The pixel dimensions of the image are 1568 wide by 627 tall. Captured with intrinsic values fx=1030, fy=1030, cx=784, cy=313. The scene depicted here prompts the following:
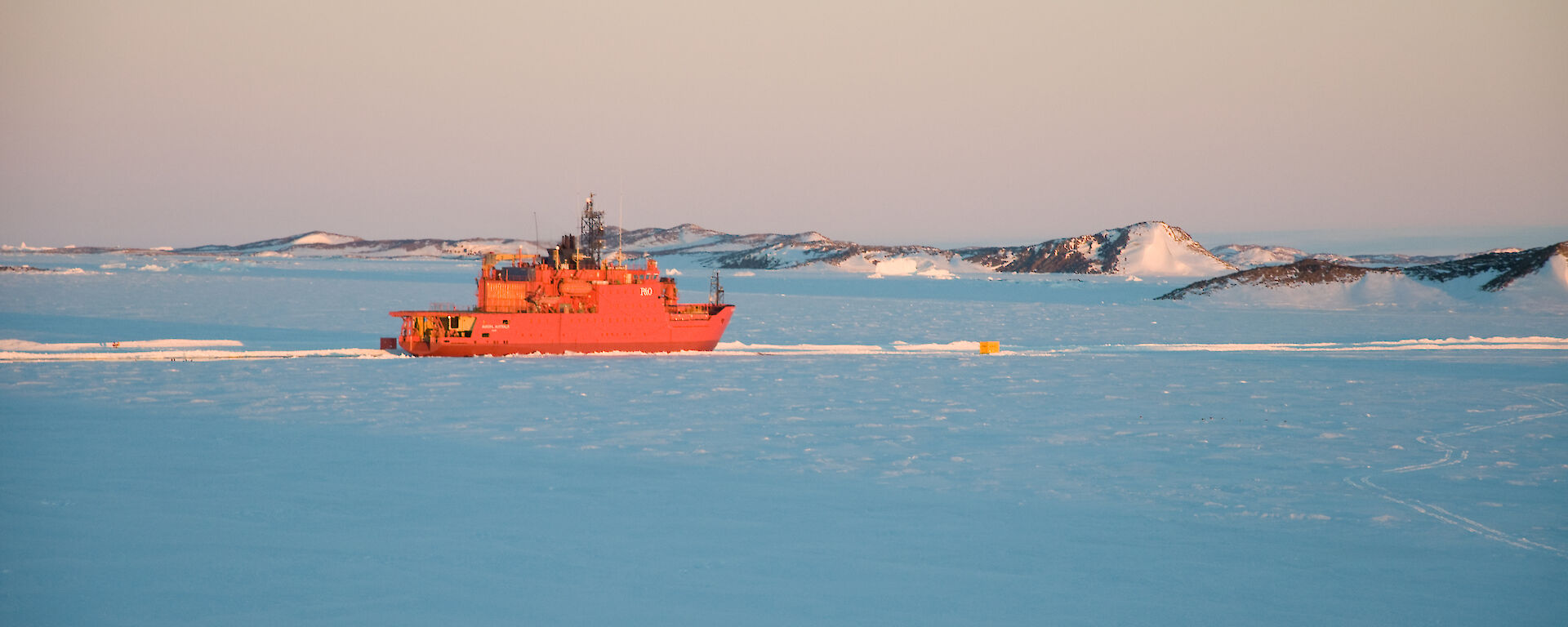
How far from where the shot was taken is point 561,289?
3297 centimetres

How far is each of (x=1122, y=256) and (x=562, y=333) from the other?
389ft

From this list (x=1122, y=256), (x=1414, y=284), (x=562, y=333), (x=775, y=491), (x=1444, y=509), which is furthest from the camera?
(x=1122, y=256)

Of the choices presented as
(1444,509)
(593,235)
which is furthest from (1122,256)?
(1444,509)

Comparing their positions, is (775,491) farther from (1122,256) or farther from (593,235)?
(1122,256)

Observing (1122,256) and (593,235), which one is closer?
(593,235)

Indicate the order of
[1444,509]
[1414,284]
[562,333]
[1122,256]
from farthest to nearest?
[1122,256], [1414,284], [562,333], [1444,509]

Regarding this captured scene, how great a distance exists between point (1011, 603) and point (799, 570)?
200cm

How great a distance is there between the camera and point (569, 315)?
106 feet

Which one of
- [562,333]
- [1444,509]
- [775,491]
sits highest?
[562,333]

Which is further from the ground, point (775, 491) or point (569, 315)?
point (569, 315)

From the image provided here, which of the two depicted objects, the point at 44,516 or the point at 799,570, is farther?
the point at 44,516

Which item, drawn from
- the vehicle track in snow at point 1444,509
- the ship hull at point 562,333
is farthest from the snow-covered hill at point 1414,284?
the vehicle track in snow at point 1444,509

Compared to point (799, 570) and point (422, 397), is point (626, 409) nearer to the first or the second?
point (422, 397)

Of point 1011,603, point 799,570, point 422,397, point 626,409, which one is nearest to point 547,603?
point 799,570
